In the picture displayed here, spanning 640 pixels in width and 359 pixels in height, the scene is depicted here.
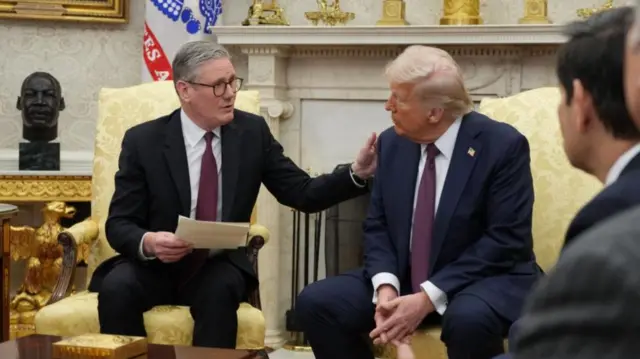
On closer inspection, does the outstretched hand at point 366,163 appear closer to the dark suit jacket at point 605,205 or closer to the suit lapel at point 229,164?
the suit lapel at point 229,164

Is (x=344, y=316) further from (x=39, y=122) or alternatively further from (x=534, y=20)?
(x=39, y=122)

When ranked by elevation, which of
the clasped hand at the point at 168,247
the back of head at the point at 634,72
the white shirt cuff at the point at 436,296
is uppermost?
the back of head at the point at 634,72

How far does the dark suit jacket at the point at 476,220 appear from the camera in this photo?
9.37ft

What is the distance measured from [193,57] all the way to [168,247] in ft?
2.09

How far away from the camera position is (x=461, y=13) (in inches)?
183

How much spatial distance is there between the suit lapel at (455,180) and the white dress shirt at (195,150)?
2.45 ft

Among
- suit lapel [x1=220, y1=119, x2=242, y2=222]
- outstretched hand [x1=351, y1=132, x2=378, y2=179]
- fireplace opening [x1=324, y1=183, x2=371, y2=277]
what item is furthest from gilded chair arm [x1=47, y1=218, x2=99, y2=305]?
fireplace opening [x1=324, y1=183, x2=371, y2=277]

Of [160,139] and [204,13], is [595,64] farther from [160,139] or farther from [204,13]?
[204,13]

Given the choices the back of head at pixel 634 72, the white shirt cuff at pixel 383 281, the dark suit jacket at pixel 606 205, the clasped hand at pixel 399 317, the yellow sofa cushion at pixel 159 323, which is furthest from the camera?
the yellow sofa cushion at pixel 159 323

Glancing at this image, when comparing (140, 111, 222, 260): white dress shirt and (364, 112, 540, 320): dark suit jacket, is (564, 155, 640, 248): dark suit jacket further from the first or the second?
(140, 111, 222, 260): white dress shirt

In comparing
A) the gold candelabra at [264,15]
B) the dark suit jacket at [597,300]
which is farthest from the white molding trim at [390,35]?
the dark suit jacket at [597,300]

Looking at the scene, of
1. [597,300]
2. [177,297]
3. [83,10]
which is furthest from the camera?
[83,10]

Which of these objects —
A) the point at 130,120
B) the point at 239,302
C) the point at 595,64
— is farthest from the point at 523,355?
the point at 130,120

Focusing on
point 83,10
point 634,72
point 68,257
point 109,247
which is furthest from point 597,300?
point 83,10
